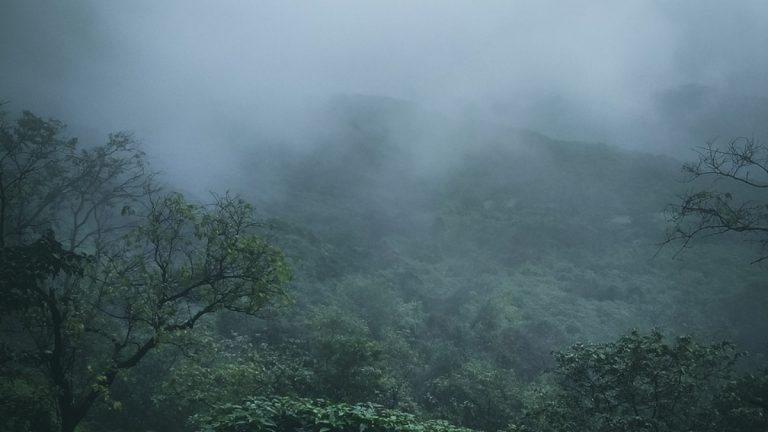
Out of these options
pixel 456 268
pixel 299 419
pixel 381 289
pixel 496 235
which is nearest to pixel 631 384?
pixel 299 419

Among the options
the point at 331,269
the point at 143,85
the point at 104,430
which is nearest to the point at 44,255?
the point at 104,430

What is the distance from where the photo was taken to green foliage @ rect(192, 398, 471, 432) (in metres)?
6.73

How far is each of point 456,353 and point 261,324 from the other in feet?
53.7

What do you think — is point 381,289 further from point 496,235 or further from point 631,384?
point 496,235

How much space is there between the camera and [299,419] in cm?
715

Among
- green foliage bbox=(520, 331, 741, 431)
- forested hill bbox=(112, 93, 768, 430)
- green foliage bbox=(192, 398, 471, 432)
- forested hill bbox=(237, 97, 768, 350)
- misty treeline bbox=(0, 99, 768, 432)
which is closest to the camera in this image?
green foliage bbox=(192, 398, 471, 432)

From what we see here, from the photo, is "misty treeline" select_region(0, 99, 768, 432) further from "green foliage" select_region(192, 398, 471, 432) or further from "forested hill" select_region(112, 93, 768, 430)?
"forested hill" select_region(112, 93, 768, 430)

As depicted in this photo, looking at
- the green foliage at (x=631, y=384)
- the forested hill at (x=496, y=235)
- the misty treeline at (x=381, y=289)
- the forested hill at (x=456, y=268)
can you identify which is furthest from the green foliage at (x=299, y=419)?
the forested hill at (x=496, y=235)

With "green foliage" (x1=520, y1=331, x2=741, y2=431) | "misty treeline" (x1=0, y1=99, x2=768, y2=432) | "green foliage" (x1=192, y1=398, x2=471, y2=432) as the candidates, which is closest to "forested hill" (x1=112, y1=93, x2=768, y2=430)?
"misty treeline" (x1=0, y1=99, x2=768, y2=432)

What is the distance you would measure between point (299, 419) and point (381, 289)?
4403 centimetres

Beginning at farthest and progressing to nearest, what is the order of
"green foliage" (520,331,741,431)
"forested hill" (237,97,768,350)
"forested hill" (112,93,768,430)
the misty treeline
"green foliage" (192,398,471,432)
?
"forested hill" (237,97,768,350) < "forested hill" (112,93,768,430) < "green foliage" (520,331,741,431) < the misty treeline < "green foliage" (192,398,471,432)

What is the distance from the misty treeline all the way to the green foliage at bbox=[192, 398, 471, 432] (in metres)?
0.05

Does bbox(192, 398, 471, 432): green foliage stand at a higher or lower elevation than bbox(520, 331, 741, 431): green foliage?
lower

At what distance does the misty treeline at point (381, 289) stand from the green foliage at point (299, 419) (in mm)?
45
